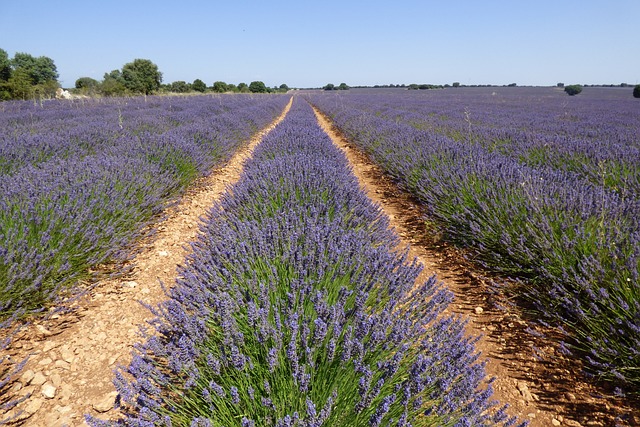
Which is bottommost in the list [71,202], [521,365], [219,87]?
[521,365]

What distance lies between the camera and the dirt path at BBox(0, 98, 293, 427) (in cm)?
170

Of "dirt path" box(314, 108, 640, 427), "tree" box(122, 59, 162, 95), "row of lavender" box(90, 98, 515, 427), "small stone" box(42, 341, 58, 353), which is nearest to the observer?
"row of lavender" box(90, 98, 515, 427)

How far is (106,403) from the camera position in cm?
171

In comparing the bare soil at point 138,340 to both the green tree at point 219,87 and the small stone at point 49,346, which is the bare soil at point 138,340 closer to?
the small stone at point 49,346

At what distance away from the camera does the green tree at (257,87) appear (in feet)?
207

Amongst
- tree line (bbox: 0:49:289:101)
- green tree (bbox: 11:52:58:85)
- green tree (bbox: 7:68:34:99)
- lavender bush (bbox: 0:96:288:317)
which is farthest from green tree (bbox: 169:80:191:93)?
lavender bush (bbox: 0:96:288:317)

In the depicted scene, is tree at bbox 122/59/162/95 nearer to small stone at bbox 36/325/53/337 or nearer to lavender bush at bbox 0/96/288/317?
lavender bush at bbox 0/96/288/317

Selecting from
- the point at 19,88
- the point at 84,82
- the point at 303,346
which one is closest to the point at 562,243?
the point at 303,346

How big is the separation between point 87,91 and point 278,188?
1179 inches

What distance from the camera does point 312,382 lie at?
3.82 feet

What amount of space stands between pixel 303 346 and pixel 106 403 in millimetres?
1146

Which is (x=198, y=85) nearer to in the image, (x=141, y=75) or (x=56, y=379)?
(x=141, y=75)

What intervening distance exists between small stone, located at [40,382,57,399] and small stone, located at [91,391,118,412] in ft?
0.86

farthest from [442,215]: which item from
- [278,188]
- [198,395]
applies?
[198,395]
